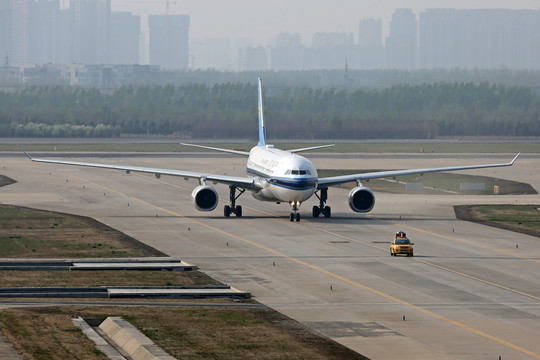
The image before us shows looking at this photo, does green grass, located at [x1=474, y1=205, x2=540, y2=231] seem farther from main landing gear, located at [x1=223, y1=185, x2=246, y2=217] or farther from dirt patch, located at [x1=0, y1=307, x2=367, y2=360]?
dirt patch, located at [x1=0, y1=307, x2=367, y2=360]

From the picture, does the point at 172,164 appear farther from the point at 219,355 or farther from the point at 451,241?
the point at 219,355

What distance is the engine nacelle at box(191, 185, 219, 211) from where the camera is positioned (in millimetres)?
68250

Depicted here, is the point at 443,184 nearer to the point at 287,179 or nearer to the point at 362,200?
the point at 362,200

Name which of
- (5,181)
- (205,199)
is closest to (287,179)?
(205,199)

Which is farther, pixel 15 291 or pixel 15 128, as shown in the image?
pixel 15 128

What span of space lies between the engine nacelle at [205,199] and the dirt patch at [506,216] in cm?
1729

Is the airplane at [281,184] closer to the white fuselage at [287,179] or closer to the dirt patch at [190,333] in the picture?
the white fuselage at [287,179]

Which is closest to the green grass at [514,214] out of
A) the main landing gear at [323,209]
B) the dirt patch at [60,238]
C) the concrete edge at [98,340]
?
the main landing gear at [323,209]

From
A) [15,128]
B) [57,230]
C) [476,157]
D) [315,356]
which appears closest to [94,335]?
[315,356]

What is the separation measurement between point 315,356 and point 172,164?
91428 mm

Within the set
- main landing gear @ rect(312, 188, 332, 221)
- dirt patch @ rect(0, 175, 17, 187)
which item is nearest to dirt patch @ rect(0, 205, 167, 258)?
main landing gear @ rect(312, 188, 332, 221)

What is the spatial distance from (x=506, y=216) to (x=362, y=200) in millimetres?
10735

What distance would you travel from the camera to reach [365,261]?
50.8 meters

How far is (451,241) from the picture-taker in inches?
2323
